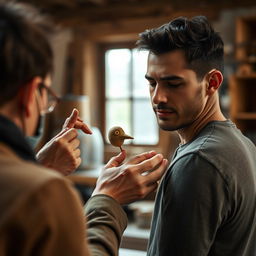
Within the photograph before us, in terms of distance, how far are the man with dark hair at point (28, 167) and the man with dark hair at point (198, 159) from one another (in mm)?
238

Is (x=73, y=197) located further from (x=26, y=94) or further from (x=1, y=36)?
(x=1, y=36)

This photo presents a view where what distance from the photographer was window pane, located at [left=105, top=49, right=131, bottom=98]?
4605 mm

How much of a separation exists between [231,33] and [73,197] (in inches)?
140

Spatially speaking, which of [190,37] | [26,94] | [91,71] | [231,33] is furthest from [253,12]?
[26,94]

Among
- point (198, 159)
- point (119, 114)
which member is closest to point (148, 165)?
point (198, 159)

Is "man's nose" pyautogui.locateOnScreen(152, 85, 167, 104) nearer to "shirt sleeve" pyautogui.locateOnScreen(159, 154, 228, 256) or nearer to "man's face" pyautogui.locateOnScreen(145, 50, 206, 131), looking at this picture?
"man's face" pyautogui.locateOnScreen(145, 50, 206, 131)

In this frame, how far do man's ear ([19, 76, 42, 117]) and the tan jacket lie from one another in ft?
0.31

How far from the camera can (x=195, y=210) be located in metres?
1.09

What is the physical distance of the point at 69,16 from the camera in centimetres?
464

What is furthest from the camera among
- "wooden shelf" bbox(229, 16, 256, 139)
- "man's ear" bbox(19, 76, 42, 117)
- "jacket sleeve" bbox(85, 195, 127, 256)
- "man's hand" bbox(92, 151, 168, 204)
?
"wooden shelf" bbox(229, 16, 256, 139)

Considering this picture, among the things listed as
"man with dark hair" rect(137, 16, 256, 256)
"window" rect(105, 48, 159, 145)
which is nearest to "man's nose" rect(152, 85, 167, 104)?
"man with dark hair" rect(137, 16, 256, 256)

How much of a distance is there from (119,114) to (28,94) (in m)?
3.89

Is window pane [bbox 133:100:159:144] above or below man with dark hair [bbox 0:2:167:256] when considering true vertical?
below

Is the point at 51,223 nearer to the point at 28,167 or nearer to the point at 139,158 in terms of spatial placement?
the point at 28,167
